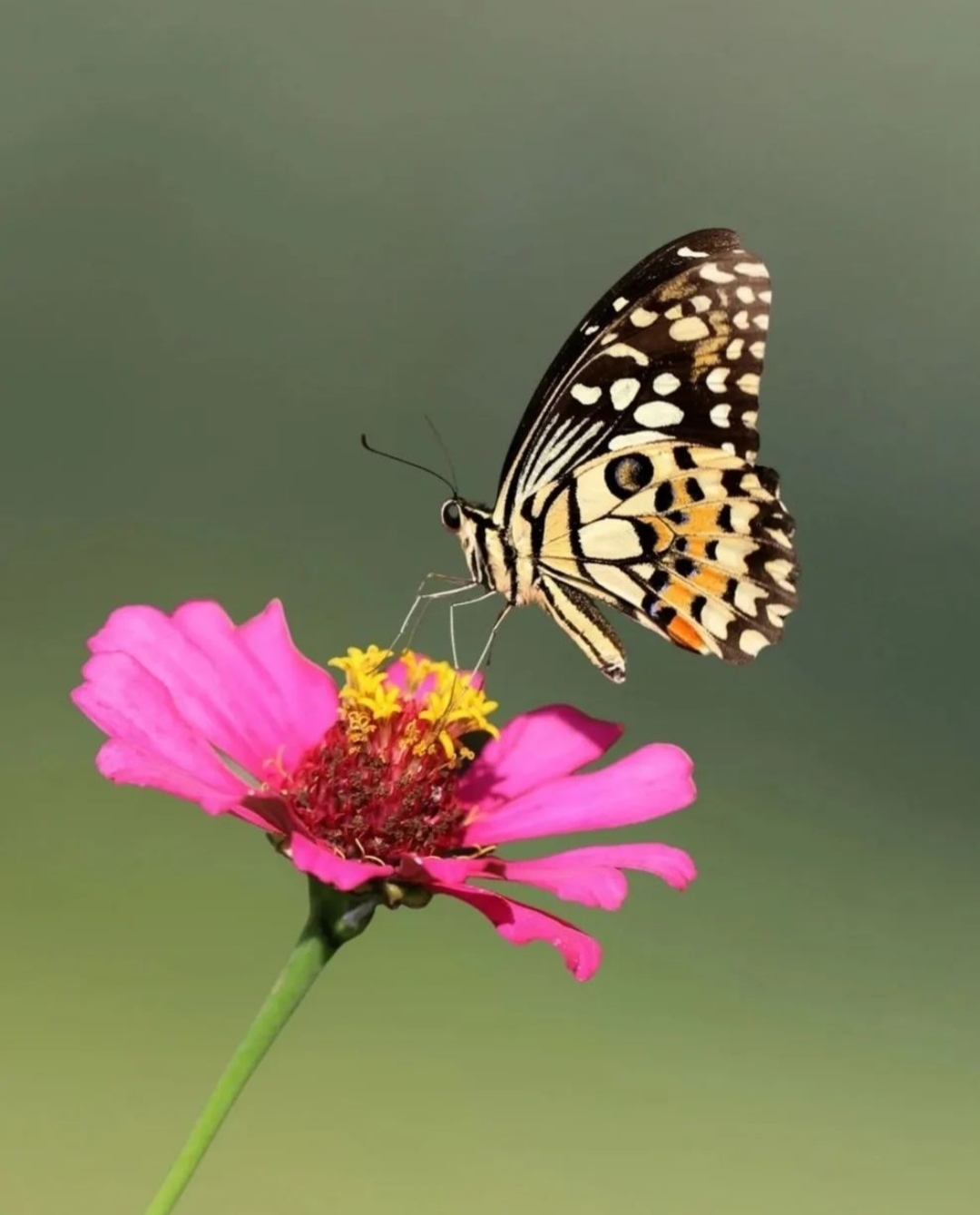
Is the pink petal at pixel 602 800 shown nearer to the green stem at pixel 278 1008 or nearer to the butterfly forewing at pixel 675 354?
the green stem at pixel 278 1008

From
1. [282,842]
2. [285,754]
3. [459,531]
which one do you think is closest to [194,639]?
[285,754]

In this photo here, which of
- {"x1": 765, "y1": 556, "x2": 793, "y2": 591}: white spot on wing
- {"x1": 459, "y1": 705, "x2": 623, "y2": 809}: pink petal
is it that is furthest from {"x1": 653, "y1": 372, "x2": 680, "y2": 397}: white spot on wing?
{"x1": 459, "y1": 705, "x2": 623, "y2": 809}: pink petal

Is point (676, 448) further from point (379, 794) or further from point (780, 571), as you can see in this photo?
point (379, 794)

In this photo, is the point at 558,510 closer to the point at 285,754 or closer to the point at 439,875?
the point at 285,754

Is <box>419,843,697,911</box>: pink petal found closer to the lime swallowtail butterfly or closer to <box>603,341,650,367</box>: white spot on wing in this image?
the lime swallowtail butterfly

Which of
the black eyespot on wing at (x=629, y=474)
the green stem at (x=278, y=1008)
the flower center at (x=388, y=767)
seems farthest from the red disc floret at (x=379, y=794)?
the black eyespot on wing at (x=629, y=474)

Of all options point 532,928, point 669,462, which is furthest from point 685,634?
point 532,928
